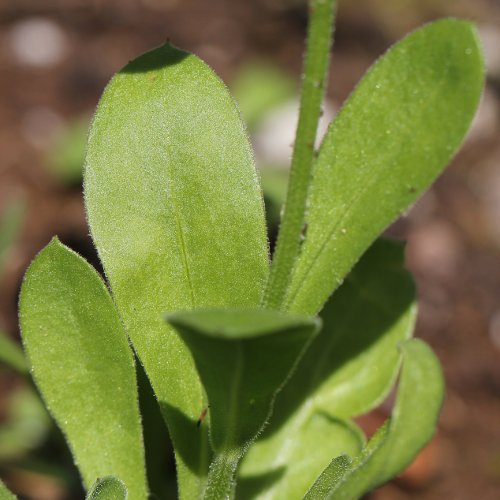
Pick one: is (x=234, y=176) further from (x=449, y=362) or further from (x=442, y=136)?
(x=449, y=362)

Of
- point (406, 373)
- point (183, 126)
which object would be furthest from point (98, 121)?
point (406, 373)

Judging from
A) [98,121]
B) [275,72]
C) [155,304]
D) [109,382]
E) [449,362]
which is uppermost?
[98,121]

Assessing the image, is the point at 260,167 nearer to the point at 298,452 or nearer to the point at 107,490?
the point at 298,452

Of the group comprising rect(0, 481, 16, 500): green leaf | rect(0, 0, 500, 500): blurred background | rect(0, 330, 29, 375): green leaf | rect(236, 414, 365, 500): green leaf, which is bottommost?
rect(0, 0, 500, 500): blurred background

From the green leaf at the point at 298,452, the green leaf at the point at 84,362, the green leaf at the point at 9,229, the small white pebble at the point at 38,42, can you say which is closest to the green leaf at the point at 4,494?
the green leaf at the point at 84,362

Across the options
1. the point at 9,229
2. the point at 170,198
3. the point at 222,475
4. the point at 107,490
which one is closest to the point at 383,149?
the point at 170,198

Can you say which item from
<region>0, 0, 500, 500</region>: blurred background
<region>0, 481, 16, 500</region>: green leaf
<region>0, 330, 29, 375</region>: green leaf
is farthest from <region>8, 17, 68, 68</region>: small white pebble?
<region>0, 481, 16, 500</region>: green leaf

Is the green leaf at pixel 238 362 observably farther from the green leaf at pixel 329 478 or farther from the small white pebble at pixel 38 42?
the small white pebble at pixel 38 42

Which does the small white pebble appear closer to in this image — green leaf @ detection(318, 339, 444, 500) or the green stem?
the green stem
